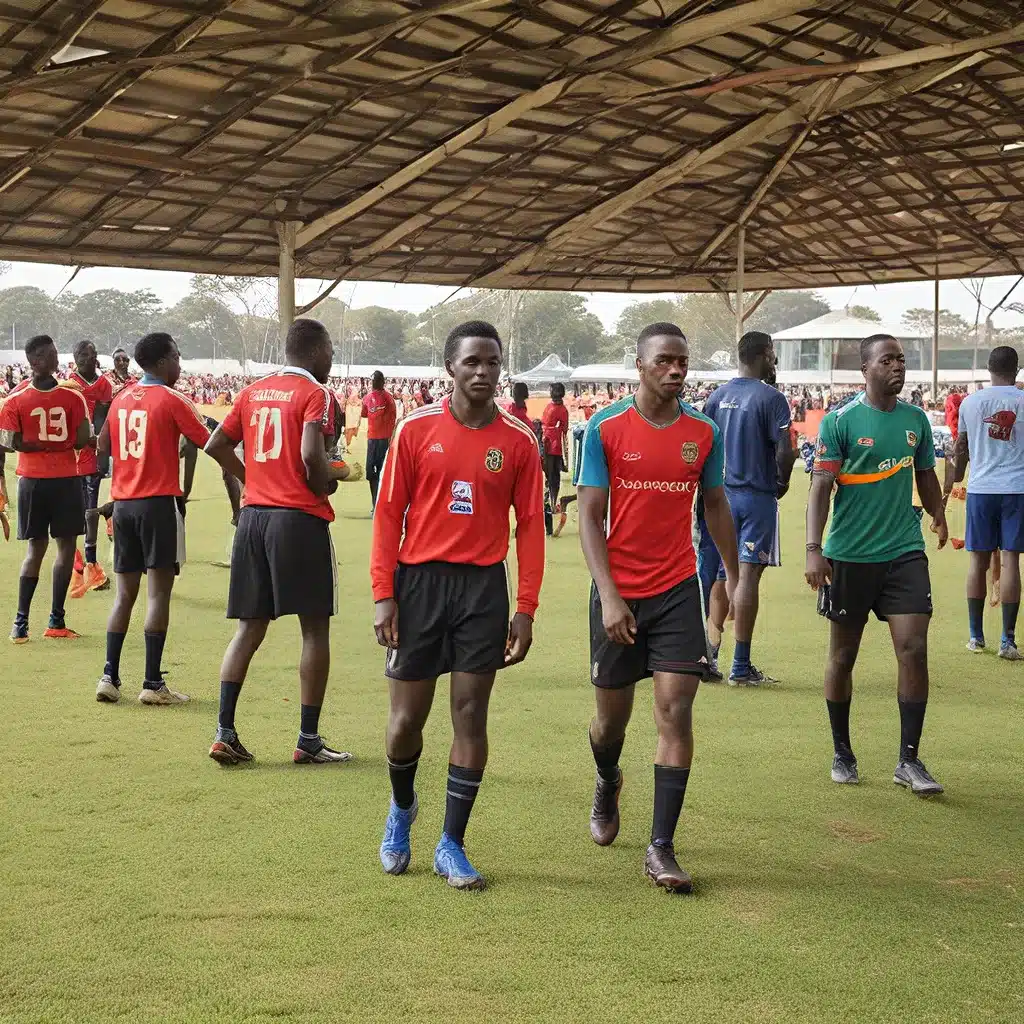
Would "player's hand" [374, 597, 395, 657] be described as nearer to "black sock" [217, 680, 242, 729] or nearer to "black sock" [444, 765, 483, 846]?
"black sock" [444, 765, 483, 846]

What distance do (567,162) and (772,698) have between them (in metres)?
16.2

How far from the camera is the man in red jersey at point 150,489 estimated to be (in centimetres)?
652

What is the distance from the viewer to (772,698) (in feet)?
23.1

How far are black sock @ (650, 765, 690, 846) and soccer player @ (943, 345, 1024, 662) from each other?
4.60 metres

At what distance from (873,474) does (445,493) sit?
Result: 2106mm

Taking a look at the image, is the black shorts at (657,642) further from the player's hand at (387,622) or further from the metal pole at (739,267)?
the metal pole at (739,267)

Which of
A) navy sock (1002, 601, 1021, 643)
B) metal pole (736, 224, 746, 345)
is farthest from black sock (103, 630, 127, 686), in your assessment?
metal pole (736, 224, 746, 345)

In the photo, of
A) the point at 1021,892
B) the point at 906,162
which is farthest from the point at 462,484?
the point at 906,162

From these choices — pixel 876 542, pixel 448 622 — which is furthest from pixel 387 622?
pixel 876 542

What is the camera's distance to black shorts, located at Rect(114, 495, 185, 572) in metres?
6.54

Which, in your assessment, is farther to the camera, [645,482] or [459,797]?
[645,482]

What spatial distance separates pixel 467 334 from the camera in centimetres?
417

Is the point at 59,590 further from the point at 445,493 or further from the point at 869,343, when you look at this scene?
the point at 869,343

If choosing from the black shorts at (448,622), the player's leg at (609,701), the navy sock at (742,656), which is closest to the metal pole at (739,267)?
the navy sock at (742,656)
